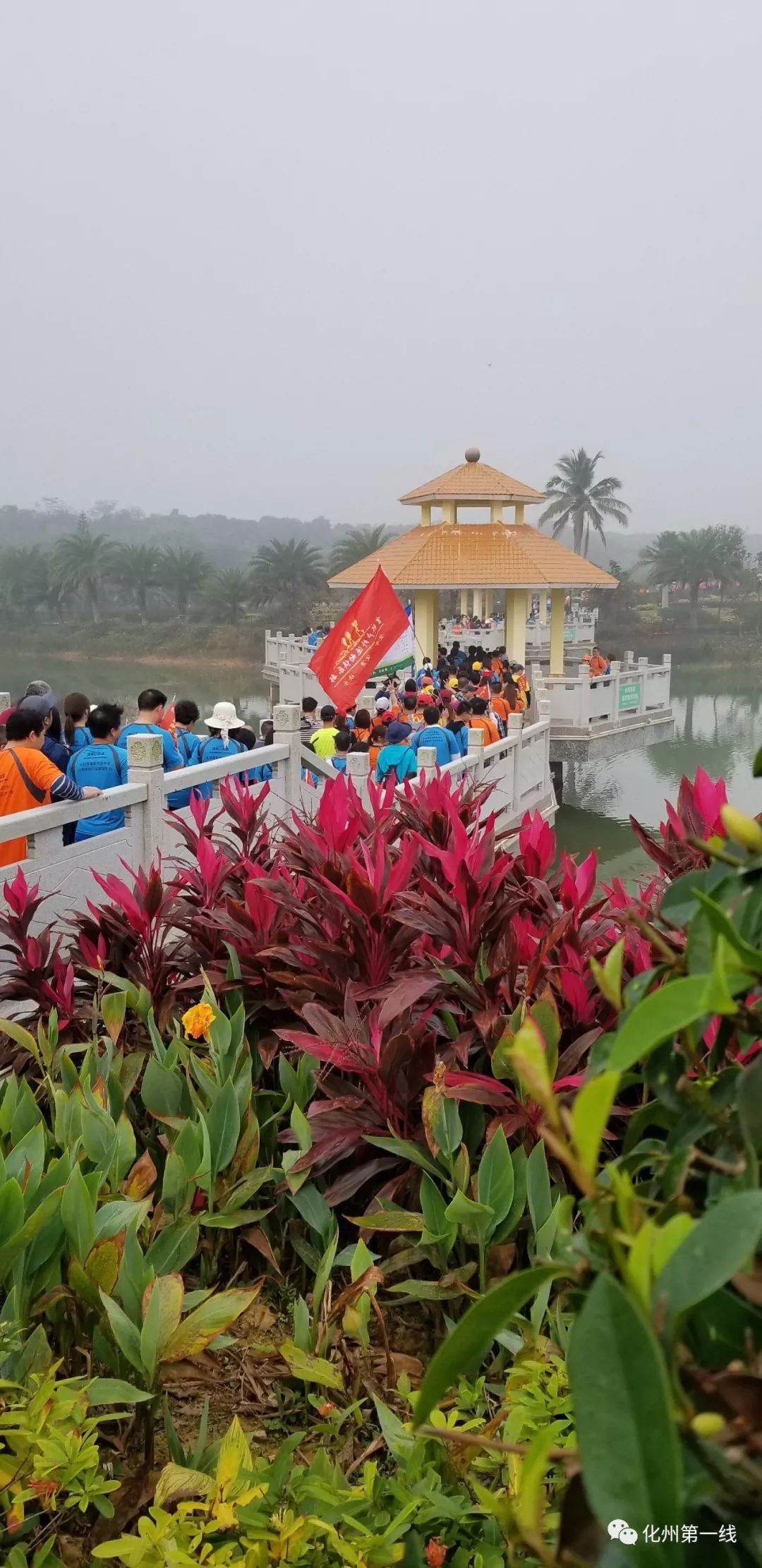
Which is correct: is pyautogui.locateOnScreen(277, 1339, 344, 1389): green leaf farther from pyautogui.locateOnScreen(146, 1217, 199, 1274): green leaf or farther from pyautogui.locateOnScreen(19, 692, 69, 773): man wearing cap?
pyautogui.locateOnScreen(19, 692, 69, 773): man wearing cap

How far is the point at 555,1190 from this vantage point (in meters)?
1.83

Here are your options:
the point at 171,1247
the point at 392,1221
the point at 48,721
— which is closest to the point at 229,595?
the point at 48,721

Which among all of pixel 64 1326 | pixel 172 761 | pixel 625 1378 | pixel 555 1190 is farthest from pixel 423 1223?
pixel 172 761

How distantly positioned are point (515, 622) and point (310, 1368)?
17818 millimetres

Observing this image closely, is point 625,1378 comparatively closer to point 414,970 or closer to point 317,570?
point 414,970

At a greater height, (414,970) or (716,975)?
(716,975)

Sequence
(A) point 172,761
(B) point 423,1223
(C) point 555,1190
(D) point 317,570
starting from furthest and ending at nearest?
(D) point 317,570, (A) point 172,761, (C) point 555,1190, (B) point 423,1223

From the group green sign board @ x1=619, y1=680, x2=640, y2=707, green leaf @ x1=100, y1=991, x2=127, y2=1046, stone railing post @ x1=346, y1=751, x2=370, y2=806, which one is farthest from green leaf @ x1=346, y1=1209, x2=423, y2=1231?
green sign board @ x1=619, y1=680, x2=640, y2=707

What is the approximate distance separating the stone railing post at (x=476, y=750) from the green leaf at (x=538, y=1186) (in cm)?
694

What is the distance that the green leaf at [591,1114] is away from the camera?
1.55 ft

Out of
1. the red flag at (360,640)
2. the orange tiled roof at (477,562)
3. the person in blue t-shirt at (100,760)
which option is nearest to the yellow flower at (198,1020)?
the person in blue t-shirt at (100,760)

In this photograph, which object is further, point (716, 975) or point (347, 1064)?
point (347, 1064)

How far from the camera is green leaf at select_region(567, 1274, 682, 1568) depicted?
50cm

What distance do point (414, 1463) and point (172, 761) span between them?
487 centimetres
